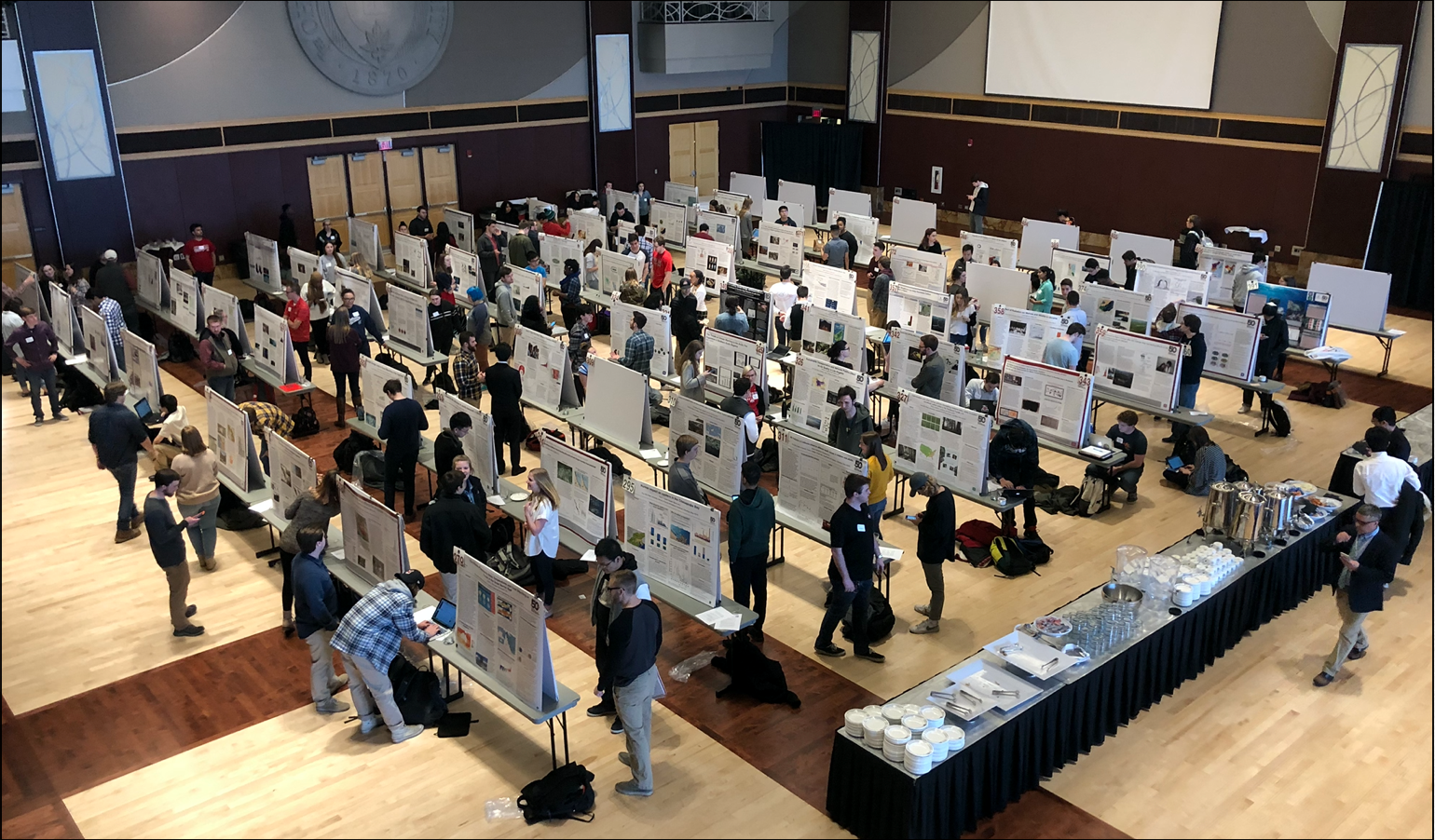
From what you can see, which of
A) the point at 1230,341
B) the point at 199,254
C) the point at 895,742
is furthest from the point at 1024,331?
the point at 199,254

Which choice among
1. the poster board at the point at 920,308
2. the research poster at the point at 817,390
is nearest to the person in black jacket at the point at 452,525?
the research poster at the point at 817,390

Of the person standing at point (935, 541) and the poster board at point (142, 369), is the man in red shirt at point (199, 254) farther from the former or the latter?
the person standing at point (935, 541)

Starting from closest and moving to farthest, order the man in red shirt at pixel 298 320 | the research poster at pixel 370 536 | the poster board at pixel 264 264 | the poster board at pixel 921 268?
the research poster at pixel 370 536 → the man in red shirt at pixel 298 320 → the poster board at pixel 921 268 → the poster board at pixel 264 264

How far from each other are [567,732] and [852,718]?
7.45ft

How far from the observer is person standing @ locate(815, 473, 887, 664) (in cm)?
818

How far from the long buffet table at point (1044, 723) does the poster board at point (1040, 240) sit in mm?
11210

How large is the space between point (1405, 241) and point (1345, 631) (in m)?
13.2

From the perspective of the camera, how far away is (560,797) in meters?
7.04

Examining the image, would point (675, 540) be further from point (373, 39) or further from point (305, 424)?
point (373, 39)

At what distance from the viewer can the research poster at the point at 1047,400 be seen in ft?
36.2

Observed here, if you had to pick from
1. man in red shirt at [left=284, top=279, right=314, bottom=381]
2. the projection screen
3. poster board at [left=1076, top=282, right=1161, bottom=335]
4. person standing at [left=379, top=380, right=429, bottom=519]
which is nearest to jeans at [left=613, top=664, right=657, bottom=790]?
person standing at [left=379, top=380, right=429, bottom=519]

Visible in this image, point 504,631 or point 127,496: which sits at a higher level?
point 504,631

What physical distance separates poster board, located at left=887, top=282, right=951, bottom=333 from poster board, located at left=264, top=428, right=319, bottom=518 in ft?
25.7

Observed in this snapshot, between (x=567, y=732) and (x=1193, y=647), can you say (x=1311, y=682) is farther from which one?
(x=567, y=732)
